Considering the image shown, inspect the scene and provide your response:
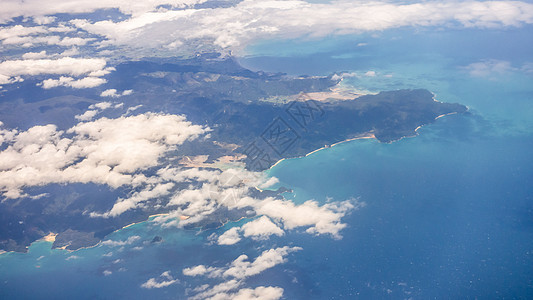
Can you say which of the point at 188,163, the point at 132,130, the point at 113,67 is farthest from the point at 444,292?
the point at 113,67

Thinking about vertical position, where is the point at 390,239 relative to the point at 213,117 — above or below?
below

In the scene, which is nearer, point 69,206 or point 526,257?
point 526,257

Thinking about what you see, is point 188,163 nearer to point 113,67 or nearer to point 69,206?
point 69,206

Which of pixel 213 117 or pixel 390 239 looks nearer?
pixel 390 239

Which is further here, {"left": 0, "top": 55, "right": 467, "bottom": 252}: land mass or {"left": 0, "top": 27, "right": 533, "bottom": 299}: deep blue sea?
{"left": 0, "top": 55, "right": 467, "bottom": 252}: land mass

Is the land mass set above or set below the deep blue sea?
above

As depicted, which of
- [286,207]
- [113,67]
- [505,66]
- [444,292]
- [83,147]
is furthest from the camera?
[113,67]

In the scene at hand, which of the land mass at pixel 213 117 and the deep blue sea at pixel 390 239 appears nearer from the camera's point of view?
the deep blue sea at pixel 390 239

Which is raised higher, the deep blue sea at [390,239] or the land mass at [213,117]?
the land mass at [213,117]
